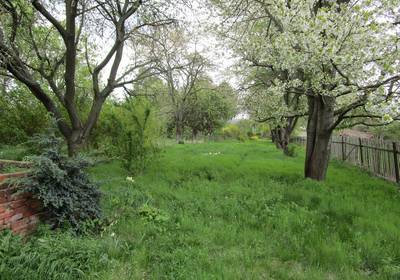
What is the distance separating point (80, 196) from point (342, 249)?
3.84 metres

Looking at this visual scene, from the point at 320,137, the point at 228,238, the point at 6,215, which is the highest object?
the point at 320,137

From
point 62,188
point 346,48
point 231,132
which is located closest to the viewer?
point 62,188

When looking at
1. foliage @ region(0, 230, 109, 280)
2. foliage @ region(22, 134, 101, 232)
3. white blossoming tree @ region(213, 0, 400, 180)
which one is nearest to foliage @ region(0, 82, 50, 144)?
foliage @ region(22, 134, 101, 232)

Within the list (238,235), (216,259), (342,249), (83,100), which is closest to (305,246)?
(342,249)

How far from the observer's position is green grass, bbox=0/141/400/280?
124 inches

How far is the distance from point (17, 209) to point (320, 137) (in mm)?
7303

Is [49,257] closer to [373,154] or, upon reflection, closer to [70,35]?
[70,35]

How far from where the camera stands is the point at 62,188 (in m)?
4.07

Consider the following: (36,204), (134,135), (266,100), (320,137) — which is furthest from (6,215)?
(266,100)

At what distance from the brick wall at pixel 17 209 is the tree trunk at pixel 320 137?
22.7 feet

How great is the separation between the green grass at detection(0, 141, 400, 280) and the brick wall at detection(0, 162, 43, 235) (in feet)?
0.86

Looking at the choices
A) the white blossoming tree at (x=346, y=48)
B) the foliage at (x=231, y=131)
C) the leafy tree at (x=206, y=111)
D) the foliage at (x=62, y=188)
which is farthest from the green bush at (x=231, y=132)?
the foliage at (x=62, y=188)

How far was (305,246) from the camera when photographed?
392cm

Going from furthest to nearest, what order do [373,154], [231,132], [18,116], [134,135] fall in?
[231,132] → [373,154] → [18,116] → [134,135]
